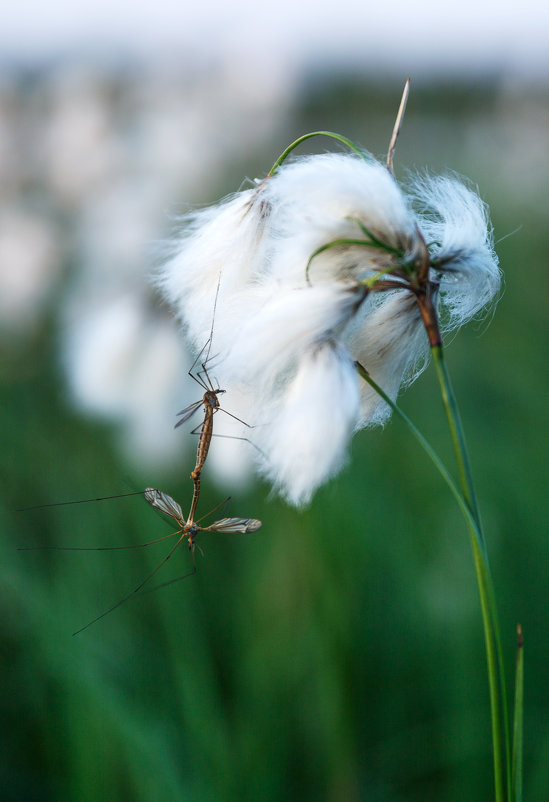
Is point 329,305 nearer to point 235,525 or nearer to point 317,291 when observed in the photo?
point 317,291

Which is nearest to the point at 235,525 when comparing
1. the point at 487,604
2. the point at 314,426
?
the point at 314,426

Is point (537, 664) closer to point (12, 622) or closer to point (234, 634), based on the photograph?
point (234, 634)

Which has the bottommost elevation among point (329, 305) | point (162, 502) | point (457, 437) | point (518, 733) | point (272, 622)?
point (272, 622)

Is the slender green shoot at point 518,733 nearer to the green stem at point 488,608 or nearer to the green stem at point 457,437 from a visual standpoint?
the green stem at point 488,608

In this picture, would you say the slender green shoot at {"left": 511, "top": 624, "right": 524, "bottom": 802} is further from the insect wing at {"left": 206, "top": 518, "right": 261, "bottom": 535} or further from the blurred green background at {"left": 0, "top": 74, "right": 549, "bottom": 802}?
the blurred green background at {"left": 0, "top": 74, "right": 549, "bottom": 802}

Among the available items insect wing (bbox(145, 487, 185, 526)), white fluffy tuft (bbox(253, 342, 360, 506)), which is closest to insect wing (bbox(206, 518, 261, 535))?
insect wing (bbox(145, 487, 185, 526))

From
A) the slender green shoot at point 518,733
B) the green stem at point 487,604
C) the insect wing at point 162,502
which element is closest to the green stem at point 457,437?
the green stem at point 487,604

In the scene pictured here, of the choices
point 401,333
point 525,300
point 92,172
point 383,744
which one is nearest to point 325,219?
point 401,333
